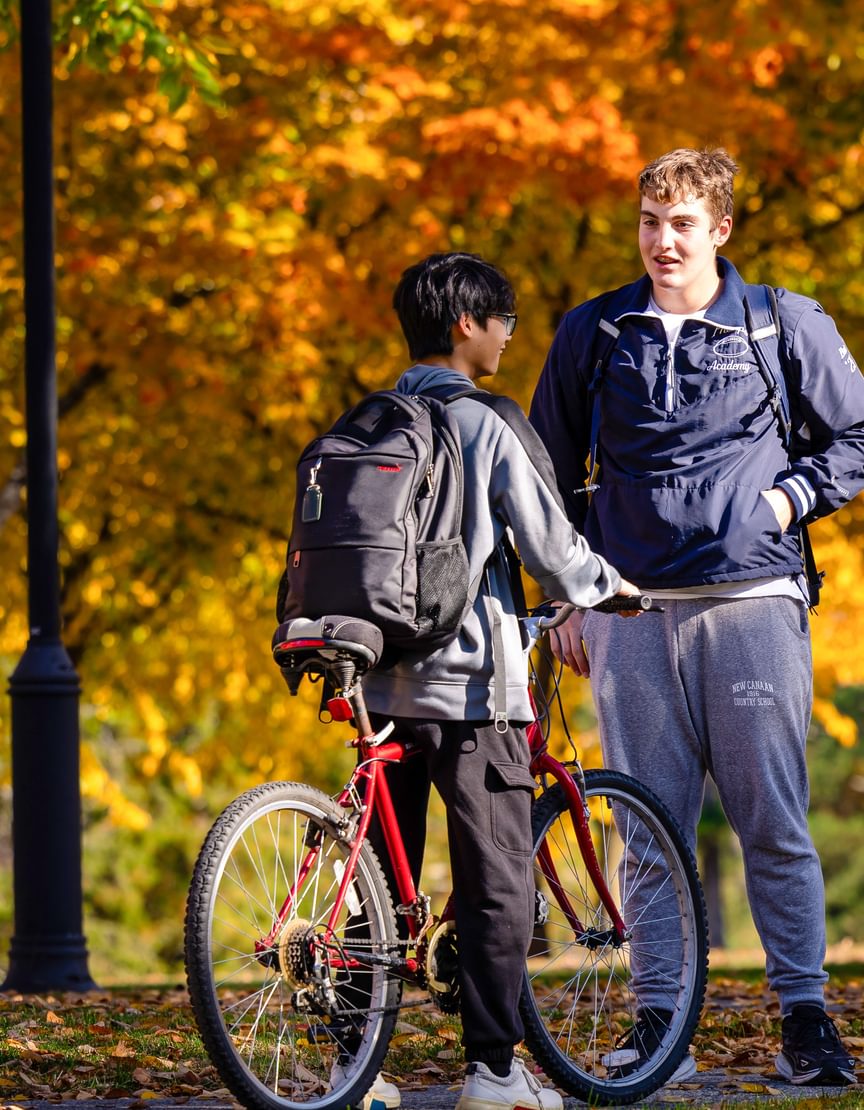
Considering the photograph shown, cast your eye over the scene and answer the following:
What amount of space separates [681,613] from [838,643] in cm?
935

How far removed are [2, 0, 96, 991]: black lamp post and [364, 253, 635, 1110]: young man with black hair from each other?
3.27 metres

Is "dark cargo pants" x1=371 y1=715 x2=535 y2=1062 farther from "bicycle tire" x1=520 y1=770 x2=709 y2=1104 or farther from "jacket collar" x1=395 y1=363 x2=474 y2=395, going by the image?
"jacket collar" x1=395 y1=363 x2=474 y2=395

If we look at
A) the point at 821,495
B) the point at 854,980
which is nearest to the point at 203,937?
the point at 821,495

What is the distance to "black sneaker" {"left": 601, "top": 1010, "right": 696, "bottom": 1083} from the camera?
4.25 metres

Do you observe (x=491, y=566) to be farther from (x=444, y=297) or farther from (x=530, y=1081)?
(x=530, y=1081)

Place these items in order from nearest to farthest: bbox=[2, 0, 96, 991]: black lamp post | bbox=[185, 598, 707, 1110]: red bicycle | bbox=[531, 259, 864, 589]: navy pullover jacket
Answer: bbox=[185, 598, 707, 1110]: red bicycle
bbox=[531, 259, 864, 589]: navy pullover jacket
bbox=[2, 0, 96, 991]: black lamp post

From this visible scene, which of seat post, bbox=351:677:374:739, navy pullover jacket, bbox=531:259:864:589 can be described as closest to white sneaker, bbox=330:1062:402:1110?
seat post, bbox=351:677:374:739

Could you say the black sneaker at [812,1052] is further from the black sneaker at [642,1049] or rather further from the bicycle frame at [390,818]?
the bicycle frame at [390,818]

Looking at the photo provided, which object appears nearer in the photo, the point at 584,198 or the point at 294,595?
the point at 294,595

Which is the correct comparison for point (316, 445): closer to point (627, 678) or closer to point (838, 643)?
point (627, 678)

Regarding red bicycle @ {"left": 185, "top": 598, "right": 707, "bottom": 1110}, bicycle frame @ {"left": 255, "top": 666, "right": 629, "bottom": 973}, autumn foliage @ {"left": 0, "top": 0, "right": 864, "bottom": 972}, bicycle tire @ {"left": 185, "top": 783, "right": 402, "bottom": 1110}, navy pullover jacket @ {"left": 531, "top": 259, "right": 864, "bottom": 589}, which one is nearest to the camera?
bicycle tire @ {"left": 185, "top": 783, "right": 402, "bottom": 1110}

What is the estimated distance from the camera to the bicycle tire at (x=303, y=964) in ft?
11.4

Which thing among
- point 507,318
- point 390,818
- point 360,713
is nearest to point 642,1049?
point 390,818

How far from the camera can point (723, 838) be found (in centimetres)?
3297
